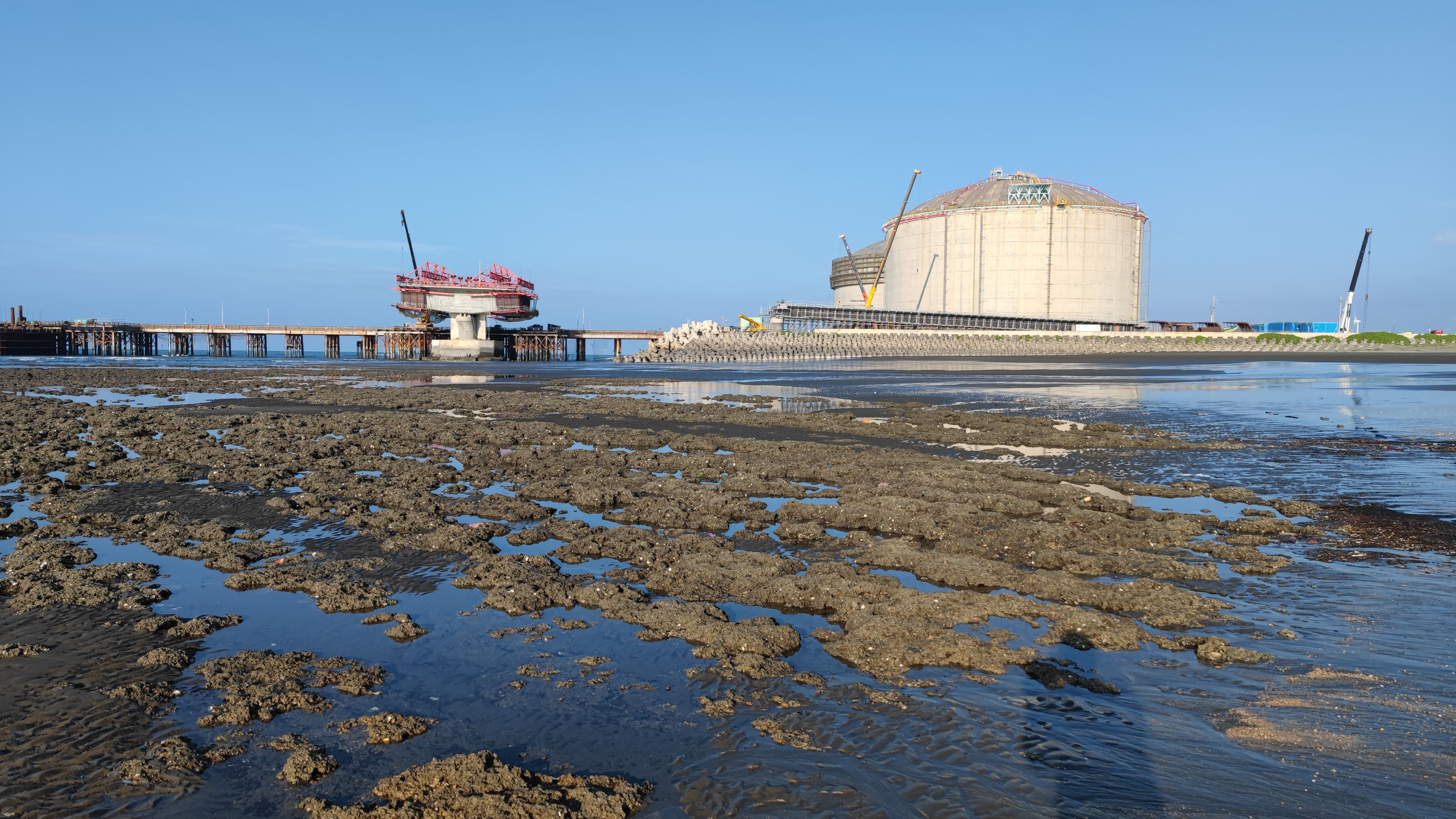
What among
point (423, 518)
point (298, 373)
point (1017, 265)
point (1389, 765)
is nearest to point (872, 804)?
point (1389, 765)

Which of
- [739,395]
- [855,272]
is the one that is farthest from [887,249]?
[739,395]

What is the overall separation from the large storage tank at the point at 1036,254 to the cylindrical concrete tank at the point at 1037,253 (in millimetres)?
94

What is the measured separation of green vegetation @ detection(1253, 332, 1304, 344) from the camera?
8900 centimetres

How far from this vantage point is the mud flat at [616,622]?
13.8ft

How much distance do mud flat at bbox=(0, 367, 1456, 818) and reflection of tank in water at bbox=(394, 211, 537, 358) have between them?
8795 cm

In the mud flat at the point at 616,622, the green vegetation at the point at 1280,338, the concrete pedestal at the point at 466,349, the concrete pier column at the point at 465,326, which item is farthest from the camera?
the concrete pier column at the point at 465,326

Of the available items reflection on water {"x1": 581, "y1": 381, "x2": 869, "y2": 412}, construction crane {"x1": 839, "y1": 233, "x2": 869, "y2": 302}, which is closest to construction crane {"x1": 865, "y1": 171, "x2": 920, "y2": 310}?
construction crane {"x1": 839, "y1": 233, "x2": 869, "y2": 302}

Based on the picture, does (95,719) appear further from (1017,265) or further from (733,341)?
(1017,265)

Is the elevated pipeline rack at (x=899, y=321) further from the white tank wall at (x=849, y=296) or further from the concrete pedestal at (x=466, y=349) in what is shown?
the concrete pedestal at (x=466, y=349)

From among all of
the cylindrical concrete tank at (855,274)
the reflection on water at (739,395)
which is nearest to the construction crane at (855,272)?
the cylindrical concrete tank at (855,274)

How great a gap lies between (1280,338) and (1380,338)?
1163cm

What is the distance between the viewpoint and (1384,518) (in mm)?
9961

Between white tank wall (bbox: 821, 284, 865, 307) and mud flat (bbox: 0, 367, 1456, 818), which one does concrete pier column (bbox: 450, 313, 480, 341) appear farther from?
mud flat (bbox: 0, 367, 1456, 818)

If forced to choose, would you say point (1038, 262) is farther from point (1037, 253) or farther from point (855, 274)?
point (855, 274)
